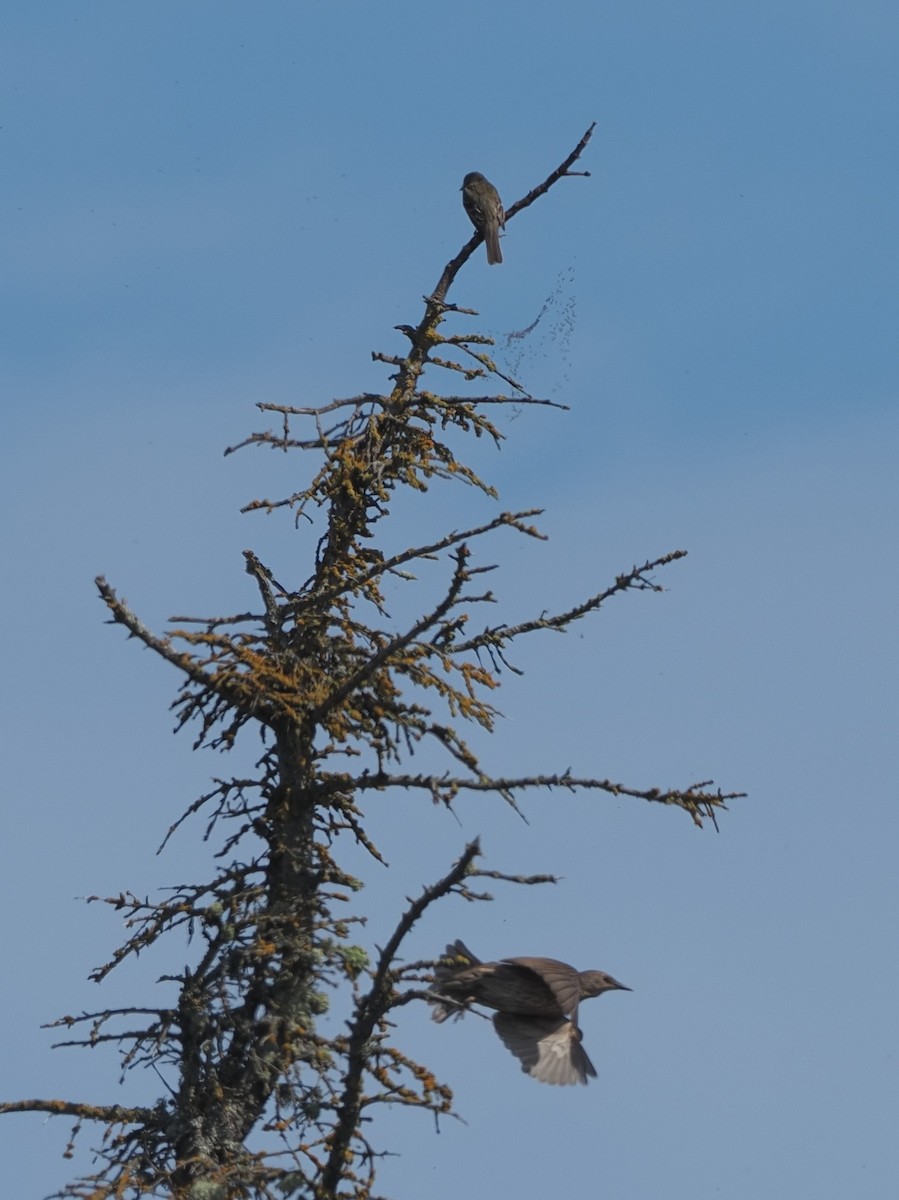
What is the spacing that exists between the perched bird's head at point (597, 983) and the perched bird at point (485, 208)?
5618 millimetres

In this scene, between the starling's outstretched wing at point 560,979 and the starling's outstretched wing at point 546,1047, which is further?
the starling's outstretched wing at point 560,979

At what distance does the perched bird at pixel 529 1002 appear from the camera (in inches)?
397

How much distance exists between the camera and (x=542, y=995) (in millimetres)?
10219

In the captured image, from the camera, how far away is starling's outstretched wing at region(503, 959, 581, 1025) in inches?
399

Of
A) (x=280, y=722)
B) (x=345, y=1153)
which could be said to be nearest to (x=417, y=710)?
(x=280, y=722)

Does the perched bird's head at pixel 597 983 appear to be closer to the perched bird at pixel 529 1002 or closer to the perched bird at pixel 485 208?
the perched bird at pixel 529 1002

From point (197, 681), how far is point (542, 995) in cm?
254

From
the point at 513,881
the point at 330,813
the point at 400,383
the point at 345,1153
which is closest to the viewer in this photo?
the point at 513,881

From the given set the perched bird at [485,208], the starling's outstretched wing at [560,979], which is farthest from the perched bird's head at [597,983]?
the perched bird at [485,208]

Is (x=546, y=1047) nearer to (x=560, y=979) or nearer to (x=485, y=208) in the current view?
(x=560, y=979)

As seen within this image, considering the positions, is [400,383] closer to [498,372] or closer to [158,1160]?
[498,372]

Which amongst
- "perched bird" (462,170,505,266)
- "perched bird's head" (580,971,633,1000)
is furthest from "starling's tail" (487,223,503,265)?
"perched bird's head" (580,971,633,1000)

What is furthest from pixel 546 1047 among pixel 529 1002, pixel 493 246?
pixel 493 246

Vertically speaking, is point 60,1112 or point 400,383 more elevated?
point 400,383
